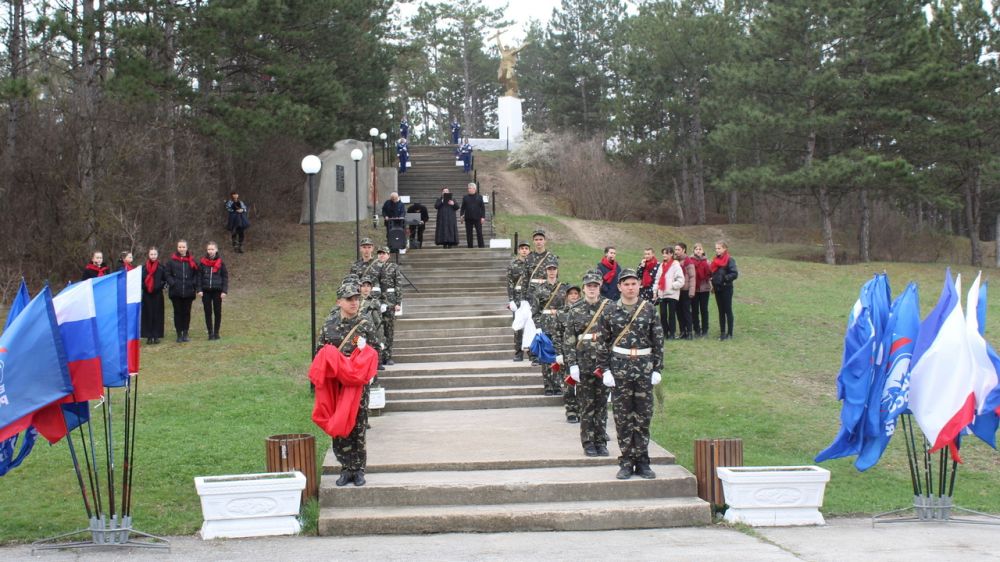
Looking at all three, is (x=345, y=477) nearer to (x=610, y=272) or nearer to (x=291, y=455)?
(x=291, y=455)

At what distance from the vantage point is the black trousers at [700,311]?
19219 mm

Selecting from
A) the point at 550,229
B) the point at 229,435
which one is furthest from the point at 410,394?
the point at 550,229

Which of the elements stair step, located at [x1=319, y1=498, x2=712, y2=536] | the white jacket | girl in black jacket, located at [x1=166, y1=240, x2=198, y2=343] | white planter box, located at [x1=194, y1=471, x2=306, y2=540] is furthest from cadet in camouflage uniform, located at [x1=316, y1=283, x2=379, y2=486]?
the white jacket

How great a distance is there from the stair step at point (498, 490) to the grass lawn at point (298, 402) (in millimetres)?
494

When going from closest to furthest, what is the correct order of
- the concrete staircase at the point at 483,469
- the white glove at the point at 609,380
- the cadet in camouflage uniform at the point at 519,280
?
the concrete staircase at the point at 483,469
the white glove at the point at 609,380
the cadet in camouflage uniform at the point at 519,280

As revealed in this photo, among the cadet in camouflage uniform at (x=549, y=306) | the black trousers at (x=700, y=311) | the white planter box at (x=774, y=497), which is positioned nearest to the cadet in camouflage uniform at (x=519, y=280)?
the cadet in camouflage uniform at (x=549, y=306)

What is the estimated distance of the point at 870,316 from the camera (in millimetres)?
9852

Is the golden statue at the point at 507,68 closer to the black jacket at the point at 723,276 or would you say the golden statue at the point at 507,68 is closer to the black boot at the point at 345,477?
the black jacket at the point at 723,276

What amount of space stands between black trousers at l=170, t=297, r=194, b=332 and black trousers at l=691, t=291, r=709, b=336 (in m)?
9.45

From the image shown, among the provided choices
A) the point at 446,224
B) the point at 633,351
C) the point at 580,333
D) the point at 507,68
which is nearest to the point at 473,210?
the point at 446,224

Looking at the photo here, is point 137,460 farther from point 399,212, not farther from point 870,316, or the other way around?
point 399,212

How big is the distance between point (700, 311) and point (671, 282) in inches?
55.4

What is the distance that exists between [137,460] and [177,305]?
8096 mm

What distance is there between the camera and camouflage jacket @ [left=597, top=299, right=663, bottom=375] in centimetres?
1004
